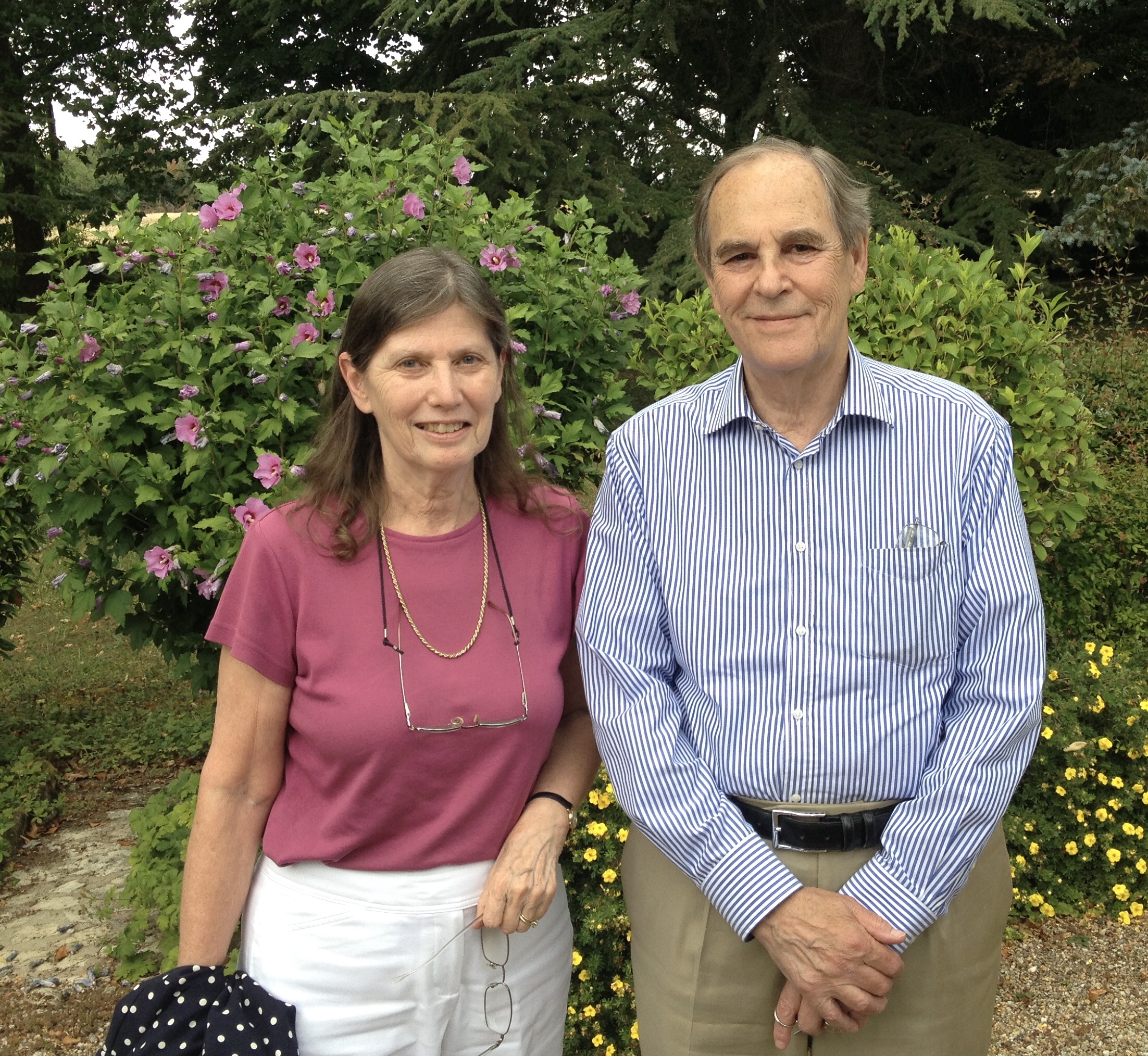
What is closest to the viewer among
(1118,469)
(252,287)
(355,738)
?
(355,738)

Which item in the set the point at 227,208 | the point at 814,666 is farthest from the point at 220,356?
the point at 814,666

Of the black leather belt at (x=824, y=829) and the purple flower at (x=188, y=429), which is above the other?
the purple flower at (x=188, y=429)

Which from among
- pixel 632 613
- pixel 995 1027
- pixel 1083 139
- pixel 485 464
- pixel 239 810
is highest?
pixel 1083 139

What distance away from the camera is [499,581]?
2.03 meters

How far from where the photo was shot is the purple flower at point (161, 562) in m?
2.99

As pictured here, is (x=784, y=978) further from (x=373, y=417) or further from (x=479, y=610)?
(x=373, y=417)

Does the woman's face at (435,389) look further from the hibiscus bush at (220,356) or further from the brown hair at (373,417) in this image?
the hibiscus bush at (220,356)

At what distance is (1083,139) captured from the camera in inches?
407

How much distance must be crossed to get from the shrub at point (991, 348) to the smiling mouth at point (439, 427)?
6.85ft

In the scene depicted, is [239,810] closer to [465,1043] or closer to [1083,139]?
[465,1043]

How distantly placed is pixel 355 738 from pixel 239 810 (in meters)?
0.28

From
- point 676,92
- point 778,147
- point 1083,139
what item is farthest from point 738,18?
point 778,147

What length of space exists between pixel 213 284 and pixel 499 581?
1.58m

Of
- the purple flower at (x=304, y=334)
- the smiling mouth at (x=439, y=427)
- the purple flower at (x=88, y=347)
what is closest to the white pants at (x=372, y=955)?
the smiling mouth at (x=439, y=427)
